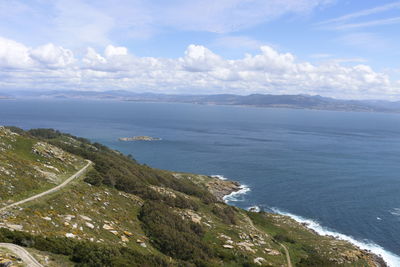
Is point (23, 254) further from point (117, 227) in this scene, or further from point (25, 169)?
point (25, 169)

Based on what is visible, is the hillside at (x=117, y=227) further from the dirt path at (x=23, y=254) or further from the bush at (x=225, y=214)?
the dirt path at (x=23, y=254)

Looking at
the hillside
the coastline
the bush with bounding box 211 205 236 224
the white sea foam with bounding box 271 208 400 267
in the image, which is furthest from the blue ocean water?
the bush with bounding box 211 205 236 224

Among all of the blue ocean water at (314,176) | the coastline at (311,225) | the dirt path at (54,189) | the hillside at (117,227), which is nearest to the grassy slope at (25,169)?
the hillside at (117,227)

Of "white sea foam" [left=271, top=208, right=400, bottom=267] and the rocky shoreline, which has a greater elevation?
the rocky shoreline

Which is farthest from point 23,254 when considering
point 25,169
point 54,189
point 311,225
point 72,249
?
point 311,225

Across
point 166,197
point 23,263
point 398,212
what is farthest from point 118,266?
point 398,212

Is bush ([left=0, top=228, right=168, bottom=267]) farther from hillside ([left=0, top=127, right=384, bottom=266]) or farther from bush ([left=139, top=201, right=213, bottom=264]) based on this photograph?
bush ([left=139, top=201, right=213, bottom=264])

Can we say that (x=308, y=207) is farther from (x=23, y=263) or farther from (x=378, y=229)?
(x=23, y=263)
